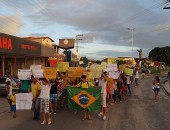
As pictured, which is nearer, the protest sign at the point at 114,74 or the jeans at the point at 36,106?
the jeans at the point at 36,106

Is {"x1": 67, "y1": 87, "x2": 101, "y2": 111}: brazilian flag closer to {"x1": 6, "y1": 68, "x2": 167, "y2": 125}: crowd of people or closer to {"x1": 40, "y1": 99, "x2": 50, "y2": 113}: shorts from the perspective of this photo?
{"x1": 6, "y1": 68, "x2": 167, "y2": 125}: crowd of people

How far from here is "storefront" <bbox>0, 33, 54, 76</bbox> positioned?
2804cm

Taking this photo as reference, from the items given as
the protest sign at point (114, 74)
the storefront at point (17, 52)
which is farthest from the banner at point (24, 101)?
the storefront at point (17, 52)

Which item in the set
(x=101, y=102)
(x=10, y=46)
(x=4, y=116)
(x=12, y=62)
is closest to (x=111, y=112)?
(x=101, y=102)

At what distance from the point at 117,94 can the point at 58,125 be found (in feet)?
28.0

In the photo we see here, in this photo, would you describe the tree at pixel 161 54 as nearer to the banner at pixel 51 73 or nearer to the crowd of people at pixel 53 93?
the crowd of people at pixel 53 93

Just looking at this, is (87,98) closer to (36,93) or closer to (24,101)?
(36,93)

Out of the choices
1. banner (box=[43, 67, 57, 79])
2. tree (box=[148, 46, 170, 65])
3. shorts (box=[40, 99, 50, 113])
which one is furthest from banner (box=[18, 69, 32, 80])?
tree (box=[148, 46, 170, 65])

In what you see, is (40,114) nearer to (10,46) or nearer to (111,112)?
(111,112)

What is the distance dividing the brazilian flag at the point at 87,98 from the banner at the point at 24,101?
1.72 m

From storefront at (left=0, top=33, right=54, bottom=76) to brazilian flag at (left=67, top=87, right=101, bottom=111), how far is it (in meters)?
14.3

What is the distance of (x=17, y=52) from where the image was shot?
3061cm

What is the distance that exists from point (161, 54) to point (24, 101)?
5768 inches

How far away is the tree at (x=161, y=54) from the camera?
149875 millimetres
